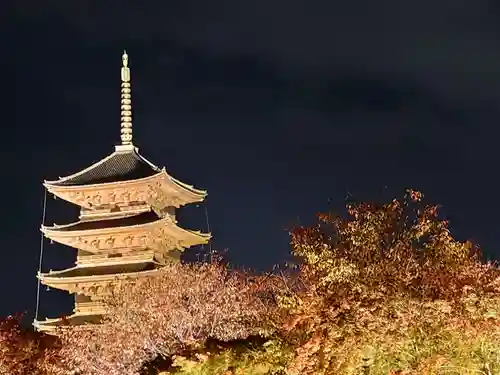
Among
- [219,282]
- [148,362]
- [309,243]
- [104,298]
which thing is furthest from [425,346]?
[104,298]

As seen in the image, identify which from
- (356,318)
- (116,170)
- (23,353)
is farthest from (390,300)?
(116,170)

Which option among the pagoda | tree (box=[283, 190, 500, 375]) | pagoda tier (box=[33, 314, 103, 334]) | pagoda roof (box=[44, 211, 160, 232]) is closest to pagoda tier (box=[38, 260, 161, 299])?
the pagoda

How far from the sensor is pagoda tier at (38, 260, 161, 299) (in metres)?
34.6

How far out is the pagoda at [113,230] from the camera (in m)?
35.2

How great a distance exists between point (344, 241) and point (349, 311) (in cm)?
222

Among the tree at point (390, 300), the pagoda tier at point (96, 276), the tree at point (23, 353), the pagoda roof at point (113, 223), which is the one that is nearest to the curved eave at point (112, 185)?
the pagoda roof at point (113, 223)

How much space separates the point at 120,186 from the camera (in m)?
37.0

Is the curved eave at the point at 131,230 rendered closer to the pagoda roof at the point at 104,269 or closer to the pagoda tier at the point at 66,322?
the pagoda roof at the point at 104,269

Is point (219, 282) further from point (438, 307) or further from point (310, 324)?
point (438, 307)

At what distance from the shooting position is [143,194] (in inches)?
1463

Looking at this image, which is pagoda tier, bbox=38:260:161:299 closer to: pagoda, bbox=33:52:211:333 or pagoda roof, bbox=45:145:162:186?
→ pagoda, bbox=33:52:211:333

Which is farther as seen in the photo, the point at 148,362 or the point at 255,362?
the point at 148,362

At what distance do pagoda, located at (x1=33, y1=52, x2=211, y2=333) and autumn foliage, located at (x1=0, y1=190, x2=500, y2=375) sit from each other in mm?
11950

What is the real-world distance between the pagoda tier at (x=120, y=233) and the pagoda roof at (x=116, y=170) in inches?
70.0
